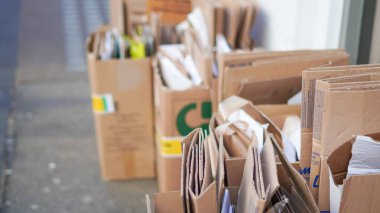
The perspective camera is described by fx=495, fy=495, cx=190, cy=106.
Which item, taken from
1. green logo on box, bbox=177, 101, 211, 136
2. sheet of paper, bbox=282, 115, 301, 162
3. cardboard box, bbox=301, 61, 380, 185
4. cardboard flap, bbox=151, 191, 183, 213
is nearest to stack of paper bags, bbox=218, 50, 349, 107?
sheet of paper, bbox=282, 115, 301, 162

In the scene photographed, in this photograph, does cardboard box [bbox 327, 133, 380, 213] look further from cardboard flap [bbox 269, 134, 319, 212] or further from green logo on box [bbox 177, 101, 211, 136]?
green logo on box [bbox 177, 101, 211, 136]

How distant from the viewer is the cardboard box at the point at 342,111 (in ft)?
4.14

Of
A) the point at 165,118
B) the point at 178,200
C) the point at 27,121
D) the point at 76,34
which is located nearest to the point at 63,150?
the point at 27,121

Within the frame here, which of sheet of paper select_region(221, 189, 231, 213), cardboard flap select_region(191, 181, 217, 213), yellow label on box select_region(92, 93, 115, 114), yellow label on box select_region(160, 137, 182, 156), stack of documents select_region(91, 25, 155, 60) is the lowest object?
yellow label on box select_region(160, 137, 182, 156)

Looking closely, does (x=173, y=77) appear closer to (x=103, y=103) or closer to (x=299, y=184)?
(x=103, y=103)

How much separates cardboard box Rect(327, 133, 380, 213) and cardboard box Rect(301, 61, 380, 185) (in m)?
0.11

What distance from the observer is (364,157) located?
129 centimetres

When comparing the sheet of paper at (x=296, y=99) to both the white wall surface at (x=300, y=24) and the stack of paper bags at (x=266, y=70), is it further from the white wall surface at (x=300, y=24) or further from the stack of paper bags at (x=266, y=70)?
the white wall surface at (x=300, y=24)

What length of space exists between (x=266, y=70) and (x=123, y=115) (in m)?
1.12

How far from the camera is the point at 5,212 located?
2.75 metres

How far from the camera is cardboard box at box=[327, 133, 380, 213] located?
48.7 inches

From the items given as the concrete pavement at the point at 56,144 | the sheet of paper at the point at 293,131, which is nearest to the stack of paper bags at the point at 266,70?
the sheet of paper at the point at 293,131

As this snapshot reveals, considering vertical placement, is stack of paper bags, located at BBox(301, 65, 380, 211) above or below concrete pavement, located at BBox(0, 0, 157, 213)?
above

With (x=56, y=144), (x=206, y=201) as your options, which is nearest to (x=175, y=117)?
(x=206, y=201)
